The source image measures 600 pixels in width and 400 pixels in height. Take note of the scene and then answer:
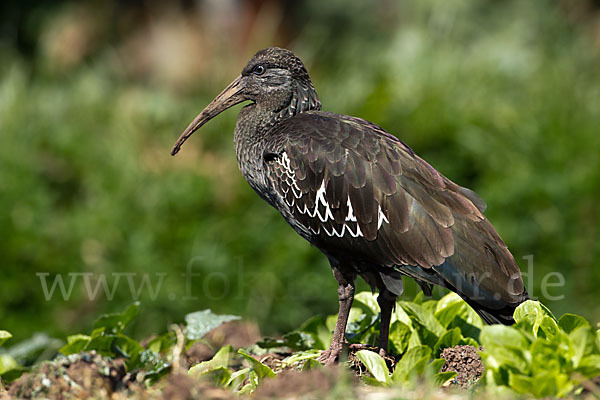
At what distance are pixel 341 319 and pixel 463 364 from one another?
2.64 feet

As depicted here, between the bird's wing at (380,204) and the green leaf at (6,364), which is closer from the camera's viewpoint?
the bird's wing at (380,204)

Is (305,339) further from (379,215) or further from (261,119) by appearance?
(261,119)

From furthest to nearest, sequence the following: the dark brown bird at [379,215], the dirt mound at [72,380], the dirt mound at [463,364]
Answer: the dark brown bird at [379,215] → the dirt mound at [463,364] → the dirt mound at [72,380]

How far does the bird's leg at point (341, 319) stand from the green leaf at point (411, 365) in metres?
0.57

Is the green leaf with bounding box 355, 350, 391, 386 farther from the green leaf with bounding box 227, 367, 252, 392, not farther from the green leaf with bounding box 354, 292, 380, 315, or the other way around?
the green leaf with bounding box 354, 292, 380, 315

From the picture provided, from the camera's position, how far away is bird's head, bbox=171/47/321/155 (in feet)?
16.4

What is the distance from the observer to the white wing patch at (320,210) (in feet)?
14.6

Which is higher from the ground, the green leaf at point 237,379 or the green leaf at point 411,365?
the green leaf at point 411,365

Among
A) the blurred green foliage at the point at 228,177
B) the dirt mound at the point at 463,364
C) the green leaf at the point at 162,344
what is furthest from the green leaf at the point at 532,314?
the blurred green foliage at the point at 228,177

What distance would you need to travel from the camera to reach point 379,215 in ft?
14.4

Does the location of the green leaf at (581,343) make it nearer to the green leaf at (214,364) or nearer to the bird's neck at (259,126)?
the green leaf at (214,364)

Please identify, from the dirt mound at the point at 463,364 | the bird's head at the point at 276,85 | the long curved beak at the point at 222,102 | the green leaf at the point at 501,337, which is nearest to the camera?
the green leaf at the point at 501,337

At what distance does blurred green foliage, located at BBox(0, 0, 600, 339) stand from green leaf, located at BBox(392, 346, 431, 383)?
426 centimetres

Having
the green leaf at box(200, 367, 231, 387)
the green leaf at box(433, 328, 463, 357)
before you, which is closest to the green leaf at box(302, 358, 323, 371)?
the green leaf at box(200, 367, 231, 387)
